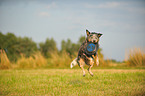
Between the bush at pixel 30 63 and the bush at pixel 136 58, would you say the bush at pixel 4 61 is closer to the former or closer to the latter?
the bush at pixel 30 63

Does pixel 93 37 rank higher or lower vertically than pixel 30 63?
higher

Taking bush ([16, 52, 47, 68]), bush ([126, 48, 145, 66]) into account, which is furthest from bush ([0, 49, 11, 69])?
bush ([126, 48, 145, 66])

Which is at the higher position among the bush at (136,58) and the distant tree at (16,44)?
the distant tree at (16,44)

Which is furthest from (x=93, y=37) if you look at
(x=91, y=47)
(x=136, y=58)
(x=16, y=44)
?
(x=16, y=44)

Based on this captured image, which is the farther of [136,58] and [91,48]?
[136,58]

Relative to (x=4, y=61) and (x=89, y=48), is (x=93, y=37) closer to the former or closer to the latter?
(x=89, y=48)

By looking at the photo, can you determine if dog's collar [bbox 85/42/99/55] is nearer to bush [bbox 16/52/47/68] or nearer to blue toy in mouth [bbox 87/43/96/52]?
blue toy in mouth [bbox 87/43/96/52]

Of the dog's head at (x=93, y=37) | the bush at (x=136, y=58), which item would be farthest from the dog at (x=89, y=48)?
the bush at (x=136, y=58)

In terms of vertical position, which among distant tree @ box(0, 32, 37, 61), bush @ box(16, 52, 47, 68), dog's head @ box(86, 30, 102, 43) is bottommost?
bush @ box(16, 52, 47, 68)

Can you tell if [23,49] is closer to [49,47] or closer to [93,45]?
[49,47]

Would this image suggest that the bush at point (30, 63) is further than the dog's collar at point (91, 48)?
Yes


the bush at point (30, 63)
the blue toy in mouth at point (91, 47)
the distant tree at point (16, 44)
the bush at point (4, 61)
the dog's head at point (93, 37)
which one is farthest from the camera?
the distant tree at point (16, 44)

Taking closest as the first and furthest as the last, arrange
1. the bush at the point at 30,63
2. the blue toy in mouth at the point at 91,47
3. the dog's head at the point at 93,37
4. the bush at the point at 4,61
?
Answer: 1. the dog's head at the point at 93,37
2. the blue toy in mouth at the point at 91,47
3. the bush at the point at 4,61
4. the bush at the point at 30,63

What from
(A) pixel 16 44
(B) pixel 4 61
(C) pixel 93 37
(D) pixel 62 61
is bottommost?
(D) pixel 62 61
